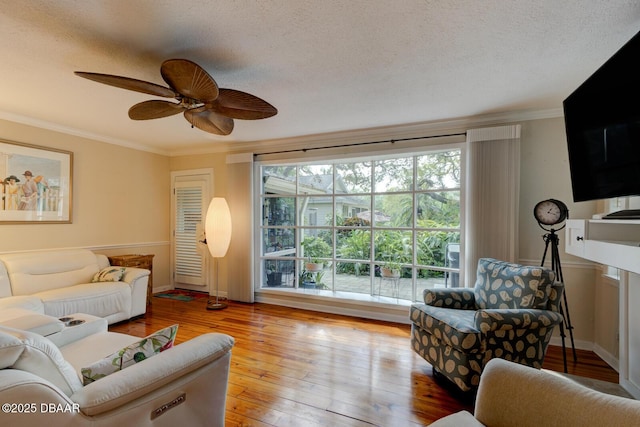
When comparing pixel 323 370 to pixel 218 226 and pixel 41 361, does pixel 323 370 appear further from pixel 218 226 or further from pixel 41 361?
pixel 218 226

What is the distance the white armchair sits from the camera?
0.86m

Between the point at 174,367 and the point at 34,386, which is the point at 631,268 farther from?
the point at 34,386

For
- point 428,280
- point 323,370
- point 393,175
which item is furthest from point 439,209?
point 323,370

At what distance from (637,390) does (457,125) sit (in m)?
2.56

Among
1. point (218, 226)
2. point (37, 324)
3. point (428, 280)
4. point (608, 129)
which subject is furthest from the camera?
point (218, 226)

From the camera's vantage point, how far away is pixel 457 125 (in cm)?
326

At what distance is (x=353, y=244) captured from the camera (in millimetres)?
3898

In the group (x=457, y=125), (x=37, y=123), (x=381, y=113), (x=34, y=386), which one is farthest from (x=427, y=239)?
(x=37, y=123)

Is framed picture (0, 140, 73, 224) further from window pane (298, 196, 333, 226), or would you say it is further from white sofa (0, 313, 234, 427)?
window pane (298, 196, 333, 226)

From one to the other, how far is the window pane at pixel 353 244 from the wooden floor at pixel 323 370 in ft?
2.62

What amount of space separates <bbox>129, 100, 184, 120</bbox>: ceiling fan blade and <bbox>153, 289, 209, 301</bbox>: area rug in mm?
Result: 2992

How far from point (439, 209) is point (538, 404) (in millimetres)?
2580

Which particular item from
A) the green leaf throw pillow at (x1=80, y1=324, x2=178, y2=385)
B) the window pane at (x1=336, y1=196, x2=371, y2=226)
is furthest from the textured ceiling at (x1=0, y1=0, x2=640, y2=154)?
the green leaf throw pillow at (x1=80, y1=324, x2=178, y2=385)

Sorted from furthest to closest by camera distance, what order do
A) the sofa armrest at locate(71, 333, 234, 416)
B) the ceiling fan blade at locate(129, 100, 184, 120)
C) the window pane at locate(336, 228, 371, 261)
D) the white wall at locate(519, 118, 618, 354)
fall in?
the window pane at locate(336, 228, 371, 261), the white wall at locate(519, 118, 618, 354), the ceiling fan blade at locate(129, 100, 184, 120), the sofa armrest at locate(71, 333, 234, 416)
